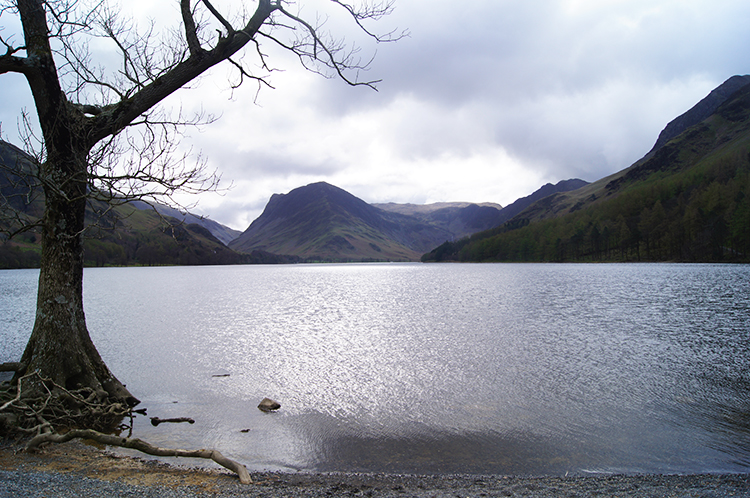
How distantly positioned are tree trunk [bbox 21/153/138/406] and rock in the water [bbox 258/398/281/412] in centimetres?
581

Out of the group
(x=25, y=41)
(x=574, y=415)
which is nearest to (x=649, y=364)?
(x=574, y=415)

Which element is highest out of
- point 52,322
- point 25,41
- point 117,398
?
point 25,41

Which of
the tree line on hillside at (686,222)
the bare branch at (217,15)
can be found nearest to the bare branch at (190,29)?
the bare branch at (217,15)

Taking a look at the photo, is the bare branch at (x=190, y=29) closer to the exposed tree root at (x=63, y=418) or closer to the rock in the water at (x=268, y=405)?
the exposed tree root at (x=63, y=418)

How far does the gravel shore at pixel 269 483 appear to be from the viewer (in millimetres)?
7672

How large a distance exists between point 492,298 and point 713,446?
142 feet

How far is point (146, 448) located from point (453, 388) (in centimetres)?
1237

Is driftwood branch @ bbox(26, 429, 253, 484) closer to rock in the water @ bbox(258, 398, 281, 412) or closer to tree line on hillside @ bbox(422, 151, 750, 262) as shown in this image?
rock in the water @ bbox(258, 398, 281, 412)

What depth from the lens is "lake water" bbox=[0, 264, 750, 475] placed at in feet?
38.8

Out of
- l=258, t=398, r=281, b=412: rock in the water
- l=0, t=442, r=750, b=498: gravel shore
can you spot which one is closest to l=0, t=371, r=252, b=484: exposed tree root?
l=0, t=442, r=750, b=498: gravel shore

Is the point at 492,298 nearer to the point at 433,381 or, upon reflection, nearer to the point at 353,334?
the point at 353,334

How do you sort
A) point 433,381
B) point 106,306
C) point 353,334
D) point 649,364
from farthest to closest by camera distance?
point 106,306
point 353,334
point 649,364
point 433,381

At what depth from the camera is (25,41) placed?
10961 mm

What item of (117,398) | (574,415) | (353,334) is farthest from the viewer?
(353,334)
